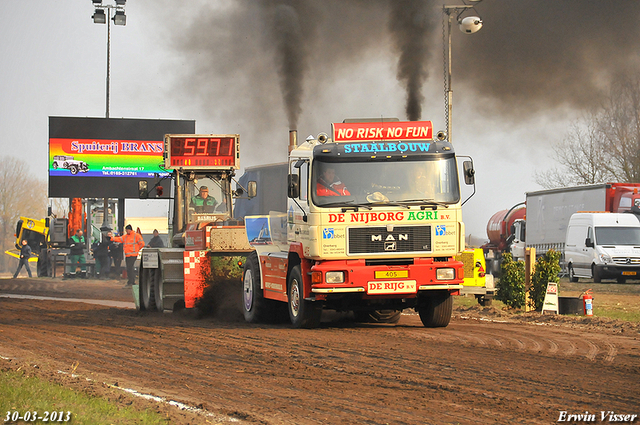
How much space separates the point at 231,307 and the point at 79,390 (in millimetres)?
8566

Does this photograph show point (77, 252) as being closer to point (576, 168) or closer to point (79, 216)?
point (79, 216)

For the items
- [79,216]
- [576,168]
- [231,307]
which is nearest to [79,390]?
[231,307]

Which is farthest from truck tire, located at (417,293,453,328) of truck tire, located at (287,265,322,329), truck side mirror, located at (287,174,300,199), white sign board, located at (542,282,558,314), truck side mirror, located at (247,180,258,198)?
truck side mirror, located at (247,180,258,198)

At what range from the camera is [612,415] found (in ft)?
20.8

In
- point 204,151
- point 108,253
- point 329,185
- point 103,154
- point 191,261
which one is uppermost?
point 103,154

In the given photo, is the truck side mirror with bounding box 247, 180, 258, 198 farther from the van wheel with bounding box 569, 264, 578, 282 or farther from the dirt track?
the van wheel with bounding box 569, 264, 578, 282

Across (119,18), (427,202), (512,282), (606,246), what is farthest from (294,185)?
(119,18)

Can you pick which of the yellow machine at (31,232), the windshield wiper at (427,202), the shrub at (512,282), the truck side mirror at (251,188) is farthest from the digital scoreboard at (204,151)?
the yellow machine at (31,232)

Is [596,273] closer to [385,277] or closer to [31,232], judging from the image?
[385,277]

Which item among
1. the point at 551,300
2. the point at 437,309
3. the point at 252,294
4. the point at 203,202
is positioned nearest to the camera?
the point at 437,309

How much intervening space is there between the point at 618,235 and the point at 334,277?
1927cm

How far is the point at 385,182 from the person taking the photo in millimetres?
12406

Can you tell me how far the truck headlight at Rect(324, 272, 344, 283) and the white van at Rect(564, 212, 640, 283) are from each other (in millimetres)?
18533

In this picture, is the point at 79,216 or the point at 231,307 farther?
the point at 79,216
